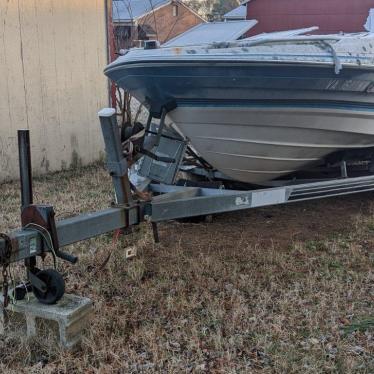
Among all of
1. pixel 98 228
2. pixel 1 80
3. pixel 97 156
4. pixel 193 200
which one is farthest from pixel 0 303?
pixel 97 156

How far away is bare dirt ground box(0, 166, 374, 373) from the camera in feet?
8.73

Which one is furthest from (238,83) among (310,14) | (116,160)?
(310,14)

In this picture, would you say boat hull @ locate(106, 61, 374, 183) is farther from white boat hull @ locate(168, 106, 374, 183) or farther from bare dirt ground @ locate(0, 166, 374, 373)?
bare dirt ground @ locate(0, 166, 374, 373)

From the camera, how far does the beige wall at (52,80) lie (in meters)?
6.35

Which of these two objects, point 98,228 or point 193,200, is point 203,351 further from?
point 193,200

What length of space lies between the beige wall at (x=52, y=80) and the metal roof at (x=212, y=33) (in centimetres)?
265

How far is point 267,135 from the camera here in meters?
4.11

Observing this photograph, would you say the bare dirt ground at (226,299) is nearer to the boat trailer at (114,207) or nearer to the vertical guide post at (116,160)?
the boat trailer at (114,207)

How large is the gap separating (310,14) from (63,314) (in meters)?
8.39

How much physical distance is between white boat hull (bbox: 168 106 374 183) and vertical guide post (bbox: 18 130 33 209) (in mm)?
1412

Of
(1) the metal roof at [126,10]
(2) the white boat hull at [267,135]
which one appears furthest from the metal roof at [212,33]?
(1) the metal roof at [126,10]

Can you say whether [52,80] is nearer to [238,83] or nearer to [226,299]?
[238,83]

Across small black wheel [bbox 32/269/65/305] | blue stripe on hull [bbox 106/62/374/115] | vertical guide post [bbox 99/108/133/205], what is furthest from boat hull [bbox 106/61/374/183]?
small black wheel [bbox 32/269/65/305]

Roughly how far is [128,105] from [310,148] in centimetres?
143
